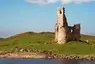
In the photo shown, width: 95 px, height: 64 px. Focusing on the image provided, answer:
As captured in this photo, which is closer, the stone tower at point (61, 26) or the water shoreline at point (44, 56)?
the water shoreline at point (44, 56)

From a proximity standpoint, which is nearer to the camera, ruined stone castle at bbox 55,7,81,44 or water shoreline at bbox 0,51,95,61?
water shoreline at bbox 0,51,95,61

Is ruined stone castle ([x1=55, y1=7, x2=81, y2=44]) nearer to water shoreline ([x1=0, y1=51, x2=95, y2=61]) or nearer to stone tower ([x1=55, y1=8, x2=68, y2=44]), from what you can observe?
stone tower ([x1=55, y1=8, x2=68, y2=44])

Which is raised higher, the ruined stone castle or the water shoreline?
the ruined stone castle

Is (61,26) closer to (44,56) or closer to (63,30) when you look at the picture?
(63,30)

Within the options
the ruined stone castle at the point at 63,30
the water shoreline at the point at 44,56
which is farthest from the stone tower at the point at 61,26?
the water shoreline at the point at 44,56

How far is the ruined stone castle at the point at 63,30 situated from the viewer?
110 metres

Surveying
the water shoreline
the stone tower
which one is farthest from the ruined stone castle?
the water shoreline

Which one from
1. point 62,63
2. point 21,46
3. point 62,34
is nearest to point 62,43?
point 62,34

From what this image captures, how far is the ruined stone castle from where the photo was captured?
360 feet

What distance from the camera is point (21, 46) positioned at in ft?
347

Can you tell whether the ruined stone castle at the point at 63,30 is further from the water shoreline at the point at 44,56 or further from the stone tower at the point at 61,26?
the water shoreline at the point at 44,56

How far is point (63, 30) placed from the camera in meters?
110

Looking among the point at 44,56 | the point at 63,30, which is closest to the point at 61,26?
the point at 63,30

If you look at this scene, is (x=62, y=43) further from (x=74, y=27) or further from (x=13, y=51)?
(x=13, y=51)
